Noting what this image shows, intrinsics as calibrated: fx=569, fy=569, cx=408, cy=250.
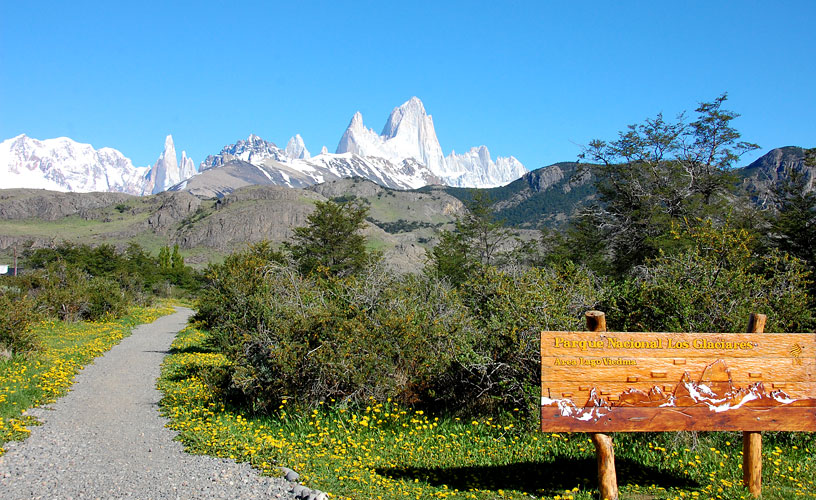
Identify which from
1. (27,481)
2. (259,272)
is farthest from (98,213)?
(27,481)

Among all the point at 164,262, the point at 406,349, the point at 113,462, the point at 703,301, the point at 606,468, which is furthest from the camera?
the point at 164,262

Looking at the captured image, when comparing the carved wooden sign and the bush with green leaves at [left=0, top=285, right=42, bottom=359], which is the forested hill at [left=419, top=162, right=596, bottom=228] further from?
the carved wooden sign

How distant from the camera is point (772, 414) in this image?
18.8 feet

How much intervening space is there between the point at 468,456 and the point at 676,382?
105 inches

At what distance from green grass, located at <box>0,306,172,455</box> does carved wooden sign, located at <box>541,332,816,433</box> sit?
23.6 ft

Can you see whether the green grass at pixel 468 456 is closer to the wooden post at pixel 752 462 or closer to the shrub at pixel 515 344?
the wooden post at pixel 752 462

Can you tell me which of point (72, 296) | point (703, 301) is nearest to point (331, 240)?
point (72, 296)

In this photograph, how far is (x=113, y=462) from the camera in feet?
23.8

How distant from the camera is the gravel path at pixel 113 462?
20.0 ft

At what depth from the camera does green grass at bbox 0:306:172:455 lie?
359 inches

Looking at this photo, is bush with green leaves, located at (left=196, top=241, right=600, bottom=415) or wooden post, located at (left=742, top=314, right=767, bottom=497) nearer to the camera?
wooden post, located at (left=742, top=314, right=767, bottom=497)

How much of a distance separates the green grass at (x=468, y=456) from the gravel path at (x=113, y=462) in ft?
1.29

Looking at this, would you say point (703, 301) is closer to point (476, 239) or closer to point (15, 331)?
point (15, 331)

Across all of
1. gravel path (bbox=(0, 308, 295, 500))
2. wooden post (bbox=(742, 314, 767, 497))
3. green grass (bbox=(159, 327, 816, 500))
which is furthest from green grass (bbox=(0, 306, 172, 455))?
wooden post (bbox=(742, 314, 767, 497))
